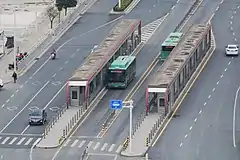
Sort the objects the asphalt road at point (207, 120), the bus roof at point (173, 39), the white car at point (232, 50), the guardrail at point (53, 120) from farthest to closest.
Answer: the white car at point (232, 50), the bus roof at point (173, 39), the guardrail at point (53, 120), the asphalt road at point (207, 120)

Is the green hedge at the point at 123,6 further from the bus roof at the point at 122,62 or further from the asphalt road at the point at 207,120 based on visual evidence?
the bus roof at the point at 122,62

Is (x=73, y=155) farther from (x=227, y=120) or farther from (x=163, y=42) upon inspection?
(x=163, y=42)

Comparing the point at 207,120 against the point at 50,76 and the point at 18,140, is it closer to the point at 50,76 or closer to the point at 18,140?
the point at 18,140

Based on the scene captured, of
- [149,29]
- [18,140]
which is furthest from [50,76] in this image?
[18,140]

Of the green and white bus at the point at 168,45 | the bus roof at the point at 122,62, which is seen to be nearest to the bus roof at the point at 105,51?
the bus roof at the point at 122,62

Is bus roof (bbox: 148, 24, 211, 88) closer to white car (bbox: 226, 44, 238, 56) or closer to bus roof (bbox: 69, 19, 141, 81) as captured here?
white car (bbox: 226, 44, 238, 56)

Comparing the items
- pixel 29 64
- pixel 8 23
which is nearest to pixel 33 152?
pixel 29 64
